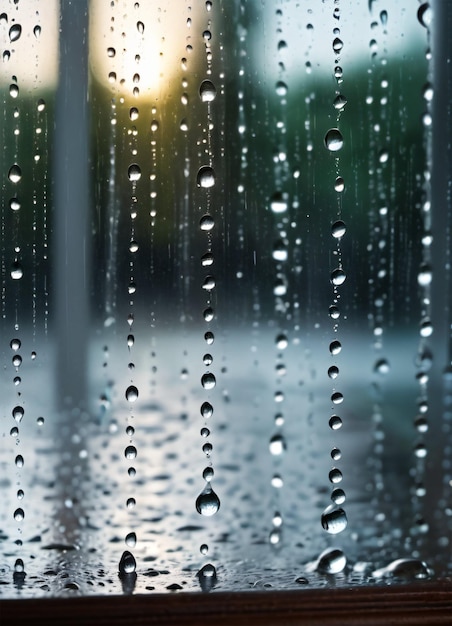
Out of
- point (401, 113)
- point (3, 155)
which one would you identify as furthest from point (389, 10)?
point (3, 155)

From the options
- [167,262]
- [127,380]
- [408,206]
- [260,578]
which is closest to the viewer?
[260,578]

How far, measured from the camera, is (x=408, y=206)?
158 centimetres

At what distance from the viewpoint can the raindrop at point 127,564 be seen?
0.63 metres

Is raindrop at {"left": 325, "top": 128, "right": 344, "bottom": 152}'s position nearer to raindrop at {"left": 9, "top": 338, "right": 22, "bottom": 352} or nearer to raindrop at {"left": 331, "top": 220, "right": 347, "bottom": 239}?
raindrop at {"left": 331, "top": 220, "right": 347, "bottom": 239}

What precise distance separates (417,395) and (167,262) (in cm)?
107

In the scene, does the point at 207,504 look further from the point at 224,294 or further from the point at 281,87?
the point at 224,294

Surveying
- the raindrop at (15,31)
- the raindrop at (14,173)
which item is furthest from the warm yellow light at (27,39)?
the raindrop at (14,173)

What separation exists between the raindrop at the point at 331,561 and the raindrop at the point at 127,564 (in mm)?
168

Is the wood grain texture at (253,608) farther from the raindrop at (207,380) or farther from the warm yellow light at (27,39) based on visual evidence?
the warm yellow light at (27,39)

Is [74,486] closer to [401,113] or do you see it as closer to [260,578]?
[260,578]

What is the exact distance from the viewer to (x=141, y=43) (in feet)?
3.18

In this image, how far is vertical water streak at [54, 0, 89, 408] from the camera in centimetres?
105

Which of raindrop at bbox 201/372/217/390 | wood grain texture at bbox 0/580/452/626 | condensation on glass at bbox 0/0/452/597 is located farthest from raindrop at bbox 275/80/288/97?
wood grain texture at bbox 0/580/452/626

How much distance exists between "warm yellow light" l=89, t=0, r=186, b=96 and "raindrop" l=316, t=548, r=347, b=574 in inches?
24.7
